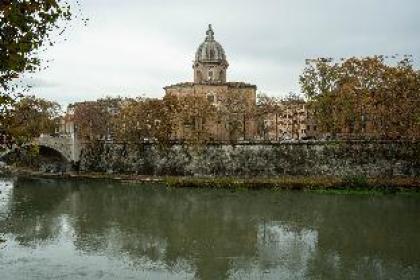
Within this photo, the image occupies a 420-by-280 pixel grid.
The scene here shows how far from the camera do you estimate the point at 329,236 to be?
85.3ft

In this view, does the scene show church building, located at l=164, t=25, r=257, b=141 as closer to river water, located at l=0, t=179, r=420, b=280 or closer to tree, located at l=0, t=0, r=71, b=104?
river water, located at l=0, t=179, r=420, b=280

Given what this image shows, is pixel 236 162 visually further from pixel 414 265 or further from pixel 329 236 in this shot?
pixel 414 265

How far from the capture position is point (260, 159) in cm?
5156

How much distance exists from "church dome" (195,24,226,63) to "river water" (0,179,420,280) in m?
41.6

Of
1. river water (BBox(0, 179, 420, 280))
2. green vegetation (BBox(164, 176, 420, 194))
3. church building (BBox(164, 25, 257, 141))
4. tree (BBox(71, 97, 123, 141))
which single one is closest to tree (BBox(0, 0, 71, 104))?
river water (BBox(0, 179, 420, 280))

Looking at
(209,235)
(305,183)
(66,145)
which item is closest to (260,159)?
(305,183)

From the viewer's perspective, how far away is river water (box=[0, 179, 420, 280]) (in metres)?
19.7

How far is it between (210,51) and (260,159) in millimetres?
33719

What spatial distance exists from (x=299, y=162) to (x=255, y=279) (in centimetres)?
3211

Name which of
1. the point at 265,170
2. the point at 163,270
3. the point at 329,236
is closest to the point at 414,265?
the point at 329,236

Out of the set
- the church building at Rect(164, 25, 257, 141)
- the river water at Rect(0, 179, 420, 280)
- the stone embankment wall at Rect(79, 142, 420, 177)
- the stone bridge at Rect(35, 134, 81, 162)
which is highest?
the church building at Rect(164, 25, 257, 141)

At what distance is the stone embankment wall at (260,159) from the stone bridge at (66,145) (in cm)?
105

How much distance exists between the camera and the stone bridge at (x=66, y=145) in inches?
2169

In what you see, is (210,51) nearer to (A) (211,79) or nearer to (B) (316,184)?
(A) (211,79)
